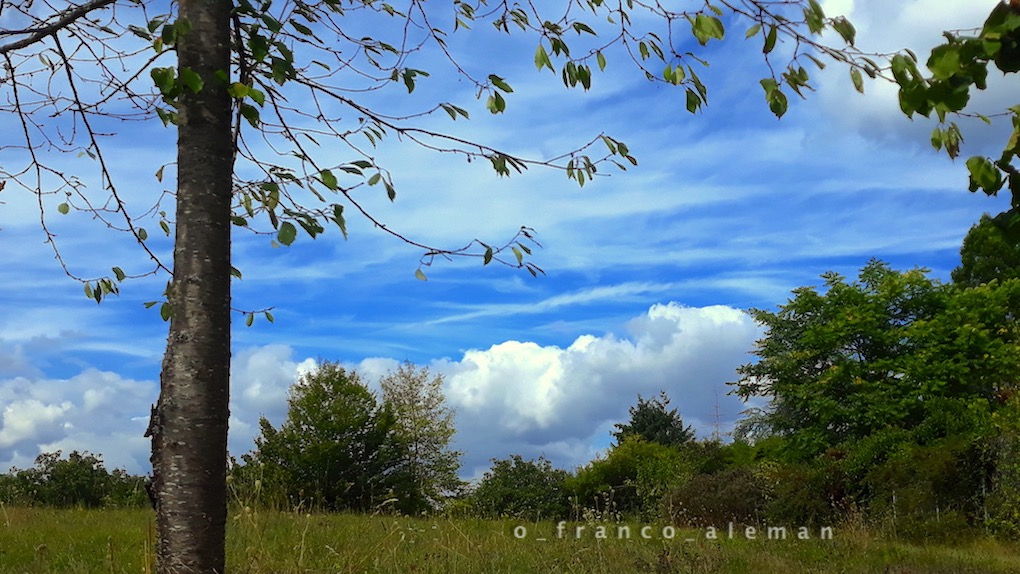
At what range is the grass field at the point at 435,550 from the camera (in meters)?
6.54

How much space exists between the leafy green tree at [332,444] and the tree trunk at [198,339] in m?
15.4

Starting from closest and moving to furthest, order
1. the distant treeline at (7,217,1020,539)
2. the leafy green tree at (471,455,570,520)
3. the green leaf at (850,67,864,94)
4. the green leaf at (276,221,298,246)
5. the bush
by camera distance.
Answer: the green leaf at (850,67,864,94)
the green leaf at (276,221,298,246)
the distant treeline at (7,217,1020,539)
the bush
the leafy green tree at (471,455,570,520)

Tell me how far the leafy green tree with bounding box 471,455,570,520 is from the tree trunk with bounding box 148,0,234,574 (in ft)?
55.1

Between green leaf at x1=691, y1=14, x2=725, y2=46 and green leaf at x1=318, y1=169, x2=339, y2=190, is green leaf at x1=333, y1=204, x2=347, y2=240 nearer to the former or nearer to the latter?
green leaf at x1=318, y1=169, x2=339, y2=190

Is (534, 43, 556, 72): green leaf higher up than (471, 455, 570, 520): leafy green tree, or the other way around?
(534, 43, 556, 72): green leaf

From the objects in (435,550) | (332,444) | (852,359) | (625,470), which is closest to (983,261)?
(852,359)

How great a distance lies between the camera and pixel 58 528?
30.4ft

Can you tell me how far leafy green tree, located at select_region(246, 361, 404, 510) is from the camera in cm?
1958

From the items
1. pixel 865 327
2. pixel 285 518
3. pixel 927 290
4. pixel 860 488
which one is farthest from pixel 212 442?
pixel 927 290

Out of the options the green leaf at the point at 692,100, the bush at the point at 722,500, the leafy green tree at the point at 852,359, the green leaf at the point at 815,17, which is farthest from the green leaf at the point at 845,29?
the leafy green tree at the point at 852,359

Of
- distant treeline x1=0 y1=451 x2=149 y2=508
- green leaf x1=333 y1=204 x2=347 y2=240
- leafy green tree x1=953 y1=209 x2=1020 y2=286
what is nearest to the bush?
distant treeline x1=0 y1=451 x2=149 y2=508

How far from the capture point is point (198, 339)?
4.30 m

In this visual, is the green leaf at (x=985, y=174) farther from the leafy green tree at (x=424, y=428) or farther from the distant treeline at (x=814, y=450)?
the leafy green tree at (x=424, y=428)

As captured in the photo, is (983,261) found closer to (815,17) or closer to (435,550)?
→ (435,550)
